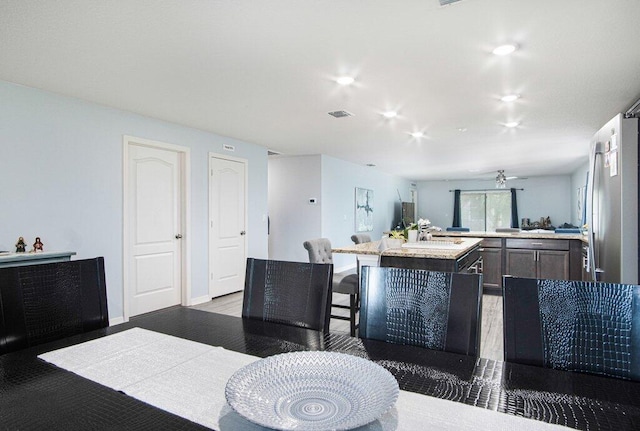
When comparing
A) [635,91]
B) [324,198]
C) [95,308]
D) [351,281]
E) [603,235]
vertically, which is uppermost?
[635,91]

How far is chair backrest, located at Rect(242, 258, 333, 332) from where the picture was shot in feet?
4.88

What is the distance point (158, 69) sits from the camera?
2.87 metres

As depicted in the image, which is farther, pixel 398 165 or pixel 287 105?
pixel 398 165

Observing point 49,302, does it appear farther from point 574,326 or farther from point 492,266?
point 492,266

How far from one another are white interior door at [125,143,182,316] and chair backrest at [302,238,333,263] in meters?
1.86

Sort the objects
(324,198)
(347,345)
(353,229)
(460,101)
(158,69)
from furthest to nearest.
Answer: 1. (353,229)
2. (324,198)
3. (460,101)
4. (158,69)
5. (347,345)

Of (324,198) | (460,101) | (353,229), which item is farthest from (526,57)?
(353,229)

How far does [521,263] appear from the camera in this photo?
5.20m

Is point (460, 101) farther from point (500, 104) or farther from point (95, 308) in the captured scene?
point (95, 308)

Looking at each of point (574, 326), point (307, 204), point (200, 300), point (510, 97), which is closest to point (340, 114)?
point (510, 97)

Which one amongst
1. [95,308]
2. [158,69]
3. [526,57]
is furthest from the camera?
[158,69]

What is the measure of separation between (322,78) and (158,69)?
4.12ft

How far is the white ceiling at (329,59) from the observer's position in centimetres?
208

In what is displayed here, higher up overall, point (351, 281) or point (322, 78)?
point (322, 78)
